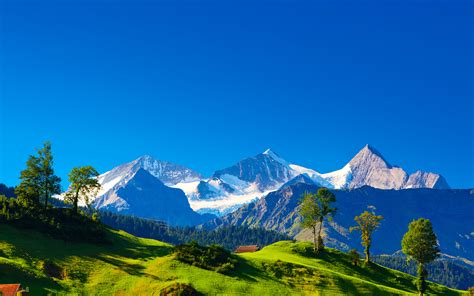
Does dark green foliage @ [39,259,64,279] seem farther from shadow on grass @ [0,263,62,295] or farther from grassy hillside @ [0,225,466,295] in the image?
shadow on grass @ [0,263,62,295]

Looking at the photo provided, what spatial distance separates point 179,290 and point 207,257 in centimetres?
1669

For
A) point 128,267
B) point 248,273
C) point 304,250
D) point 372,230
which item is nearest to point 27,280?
point 128,267

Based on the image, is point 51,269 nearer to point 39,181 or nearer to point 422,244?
point 39,181

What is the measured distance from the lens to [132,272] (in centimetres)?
7775

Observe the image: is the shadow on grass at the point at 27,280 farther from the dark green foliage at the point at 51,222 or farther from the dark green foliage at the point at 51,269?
the dark green foliage at the point at 51,222

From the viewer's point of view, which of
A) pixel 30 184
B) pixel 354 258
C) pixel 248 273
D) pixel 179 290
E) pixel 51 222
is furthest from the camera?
pixel 354 258

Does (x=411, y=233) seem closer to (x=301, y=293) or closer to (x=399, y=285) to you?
(x=399, y=285)

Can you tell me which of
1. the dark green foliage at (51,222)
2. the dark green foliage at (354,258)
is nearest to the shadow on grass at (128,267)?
the dark green foliage at (51,222)

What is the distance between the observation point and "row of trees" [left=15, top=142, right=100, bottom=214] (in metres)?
101

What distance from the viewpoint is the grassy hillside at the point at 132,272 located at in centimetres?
7079

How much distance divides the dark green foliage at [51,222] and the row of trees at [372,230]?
48.6 meters

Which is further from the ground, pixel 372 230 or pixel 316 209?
pixel 316 209

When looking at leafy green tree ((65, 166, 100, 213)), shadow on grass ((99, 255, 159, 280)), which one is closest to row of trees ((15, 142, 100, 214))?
leafy green tree ((65, 166, 100, 213))

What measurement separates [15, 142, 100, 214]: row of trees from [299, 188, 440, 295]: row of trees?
168 feet
